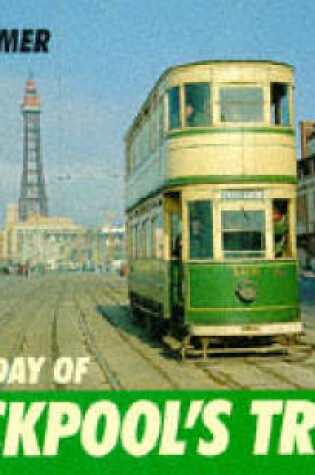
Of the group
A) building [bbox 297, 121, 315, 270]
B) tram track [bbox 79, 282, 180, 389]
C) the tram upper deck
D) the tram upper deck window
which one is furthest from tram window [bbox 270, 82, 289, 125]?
building [bbox 297, 121, 315, 270]

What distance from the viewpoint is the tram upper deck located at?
458 inches

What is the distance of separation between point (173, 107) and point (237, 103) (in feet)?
3.71

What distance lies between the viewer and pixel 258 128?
1173 centimetres

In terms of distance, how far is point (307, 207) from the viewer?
5628cm

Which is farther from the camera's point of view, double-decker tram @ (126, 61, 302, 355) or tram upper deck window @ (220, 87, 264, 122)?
tram upper deck window @ (220, 87, 264, 122)

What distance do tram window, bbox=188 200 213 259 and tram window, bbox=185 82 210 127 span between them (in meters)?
1.34

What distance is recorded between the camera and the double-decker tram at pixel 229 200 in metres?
11.3

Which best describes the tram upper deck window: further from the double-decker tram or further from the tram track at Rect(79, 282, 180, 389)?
→ the tram track at Rect(79, 282, 180, 389)

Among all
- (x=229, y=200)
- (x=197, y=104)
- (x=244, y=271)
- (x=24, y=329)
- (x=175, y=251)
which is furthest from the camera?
(x=24, y=329)

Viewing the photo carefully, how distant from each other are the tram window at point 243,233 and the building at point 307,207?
4349 centimetres

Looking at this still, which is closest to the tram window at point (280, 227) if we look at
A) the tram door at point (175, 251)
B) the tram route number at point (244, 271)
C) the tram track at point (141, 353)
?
the tram route number at point (244, 271)

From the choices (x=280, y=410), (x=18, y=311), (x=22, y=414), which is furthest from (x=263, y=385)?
(x=18, y=311)

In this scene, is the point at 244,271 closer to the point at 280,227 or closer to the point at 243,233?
the point at 243,233

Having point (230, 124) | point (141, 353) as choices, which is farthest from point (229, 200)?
point (141, 353)
